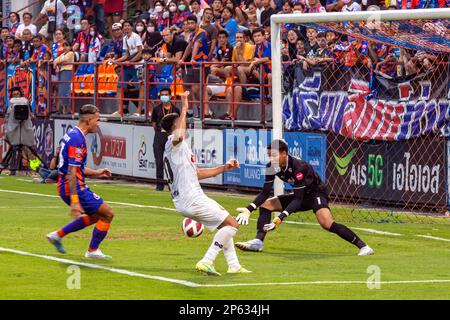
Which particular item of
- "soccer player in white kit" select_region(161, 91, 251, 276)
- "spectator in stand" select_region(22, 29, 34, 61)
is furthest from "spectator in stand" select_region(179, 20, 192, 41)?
"soccer player in white kit" select_region(161, 91, 251, 276)

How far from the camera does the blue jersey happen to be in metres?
15.7

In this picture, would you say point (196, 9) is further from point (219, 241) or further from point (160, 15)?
point (219, 241)

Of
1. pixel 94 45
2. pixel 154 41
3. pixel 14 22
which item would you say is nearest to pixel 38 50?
pixel 94 45

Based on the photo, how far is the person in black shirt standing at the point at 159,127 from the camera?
2722 cm

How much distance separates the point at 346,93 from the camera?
2428 cm

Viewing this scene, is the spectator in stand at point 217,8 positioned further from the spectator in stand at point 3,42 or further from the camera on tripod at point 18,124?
the spectator in stand at point 3,42

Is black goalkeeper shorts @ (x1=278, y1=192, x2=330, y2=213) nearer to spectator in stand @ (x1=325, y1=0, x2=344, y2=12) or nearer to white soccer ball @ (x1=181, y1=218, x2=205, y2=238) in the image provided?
white soccer ball @ (x1=181, y1=218, x2=205, y2=238)

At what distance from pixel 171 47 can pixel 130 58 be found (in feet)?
6.66

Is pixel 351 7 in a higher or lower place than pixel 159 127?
higher

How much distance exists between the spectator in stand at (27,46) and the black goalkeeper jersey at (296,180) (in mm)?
19783

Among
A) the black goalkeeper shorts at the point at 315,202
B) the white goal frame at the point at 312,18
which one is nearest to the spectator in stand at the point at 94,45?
the white goal frame at the point at 312,18

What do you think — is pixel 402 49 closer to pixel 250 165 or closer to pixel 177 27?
pixel 250 165

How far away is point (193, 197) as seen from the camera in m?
14.6

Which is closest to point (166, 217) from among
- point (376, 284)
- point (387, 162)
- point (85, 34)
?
point (387, 162)
